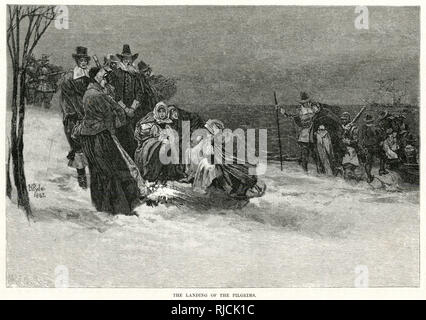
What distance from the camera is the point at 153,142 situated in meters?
11.3

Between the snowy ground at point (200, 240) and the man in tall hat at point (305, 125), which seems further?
the man in tall hat at point (305, 125)

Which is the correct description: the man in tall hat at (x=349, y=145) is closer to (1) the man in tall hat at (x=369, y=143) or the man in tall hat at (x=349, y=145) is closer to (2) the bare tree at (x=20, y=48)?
(1) the man in tall hat at (x=369, y=143)

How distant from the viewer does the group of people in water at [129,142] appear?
1120cm

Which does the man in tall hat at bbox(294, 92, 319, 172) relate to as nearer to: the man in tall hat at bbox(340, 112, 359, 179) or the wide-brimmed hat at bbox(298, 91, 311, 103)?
the wide-brimmed hat at bbox(298, 91, 311, 103)

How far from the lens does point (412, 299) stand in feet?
36.4

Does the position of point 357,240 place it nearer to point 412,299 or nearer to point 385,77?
point 412,299

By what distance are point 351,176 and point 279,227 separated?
5.35 ft

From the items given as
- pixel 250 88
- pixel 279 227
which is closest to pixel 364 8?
pixel 250 88

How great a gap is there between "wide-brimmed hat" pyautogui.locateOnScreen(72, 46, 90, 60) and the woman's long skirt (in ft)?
4.60

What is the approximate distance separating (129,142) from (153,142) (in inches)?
17.1

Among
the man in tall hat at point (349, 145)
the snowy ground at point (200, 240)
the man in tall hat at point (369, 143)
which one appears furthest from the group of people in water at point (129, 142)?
the man in tall hat at point (369, 143)

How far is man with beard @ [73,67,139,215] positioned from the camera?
11.2 m

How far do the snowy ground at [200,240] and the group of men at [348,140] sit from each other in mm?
652

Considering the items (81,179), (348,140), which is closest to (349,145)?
(348,140)
